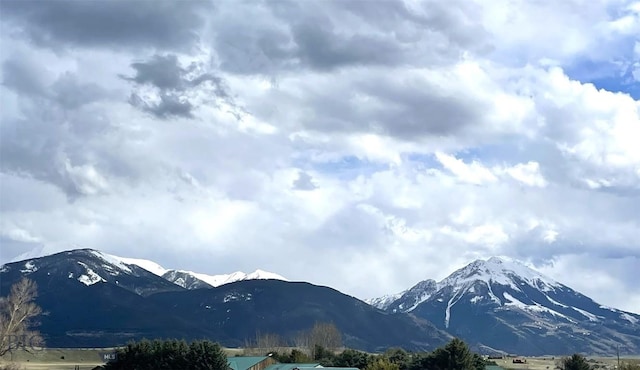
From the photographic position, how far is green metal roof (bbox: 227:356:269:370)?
16350cm

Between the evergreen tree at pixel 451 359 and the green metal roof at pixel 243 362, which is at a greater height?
the evergreen tree at pixel 451 359

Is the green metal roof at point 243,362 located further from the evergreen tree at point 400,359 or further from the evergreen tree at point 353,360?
the evergreen tree at point 400,359

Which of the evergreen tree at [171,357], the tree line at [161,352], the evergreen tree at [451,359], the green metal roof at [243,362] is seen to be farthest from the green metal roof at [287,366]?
the evergreen tree at [451,359]

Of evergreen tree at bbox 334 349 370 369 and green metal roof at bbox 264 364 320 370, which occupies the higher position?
evergreen tree at bbox 334 349 370 369

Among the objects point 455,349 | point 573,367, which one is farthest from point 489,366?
point 455,349

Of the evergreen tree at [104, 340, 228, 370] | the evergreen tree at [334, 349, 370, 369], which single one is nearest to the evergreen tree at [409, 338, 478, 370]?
the evergreen tree at [334, 349, 370, 369]

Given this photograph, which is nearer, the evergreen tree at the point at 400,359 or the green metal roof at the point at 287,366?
the green metal roof at the point at 287,366

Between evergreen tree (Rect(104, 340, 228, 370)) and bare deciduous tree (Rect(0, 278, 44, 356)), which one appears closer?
bare deciduous tree (Rect(0, 278, 44, 356))

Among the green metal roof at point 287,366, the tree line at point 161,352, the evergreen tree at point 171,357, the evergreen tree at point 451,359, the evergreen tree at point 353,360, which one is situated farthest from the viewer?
the evergreen tree at point 353,360

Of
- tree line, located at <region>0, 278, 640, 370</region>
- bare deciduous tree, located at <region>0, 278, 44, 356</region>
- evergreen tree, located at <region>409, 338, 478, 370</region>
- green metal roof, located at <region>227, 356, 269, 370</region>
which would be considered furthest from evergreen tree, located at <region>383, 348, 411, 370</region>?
bare deciduous tree, located at <region>0, 278, 44, 356</region>

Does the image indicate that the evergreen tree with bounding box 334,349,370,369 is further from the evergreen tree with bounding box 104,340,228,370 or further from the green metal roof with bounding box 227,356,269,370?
the evergreen tree with bounding box 104,340,228,370

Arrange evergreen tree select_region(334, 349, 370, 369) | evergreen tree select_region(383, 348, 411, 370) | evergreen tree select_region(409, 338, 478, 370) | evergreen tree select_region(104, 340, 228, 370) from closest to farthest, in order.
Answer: evergreen tree select_region(104, 340, 228, 370) → evergreen tree select_region(409, 338, 478, 370) → evergreen tree select_region(383, 348, 411, 370) → evergreen tree select_region(334, 349, 370, 369)

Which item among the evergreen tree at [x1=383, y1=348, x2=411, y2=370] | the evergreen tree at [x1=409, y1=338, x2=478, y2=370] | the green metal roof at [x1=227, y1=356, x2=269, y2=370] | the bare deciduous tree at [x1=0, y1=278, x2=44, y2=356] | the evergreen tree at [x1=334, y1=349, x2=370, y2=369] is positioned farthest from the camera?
the evergreen tree at [x1=334, y1=349, x2=370, y2=369]

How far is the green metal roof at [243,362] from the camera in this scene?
163500 mm
